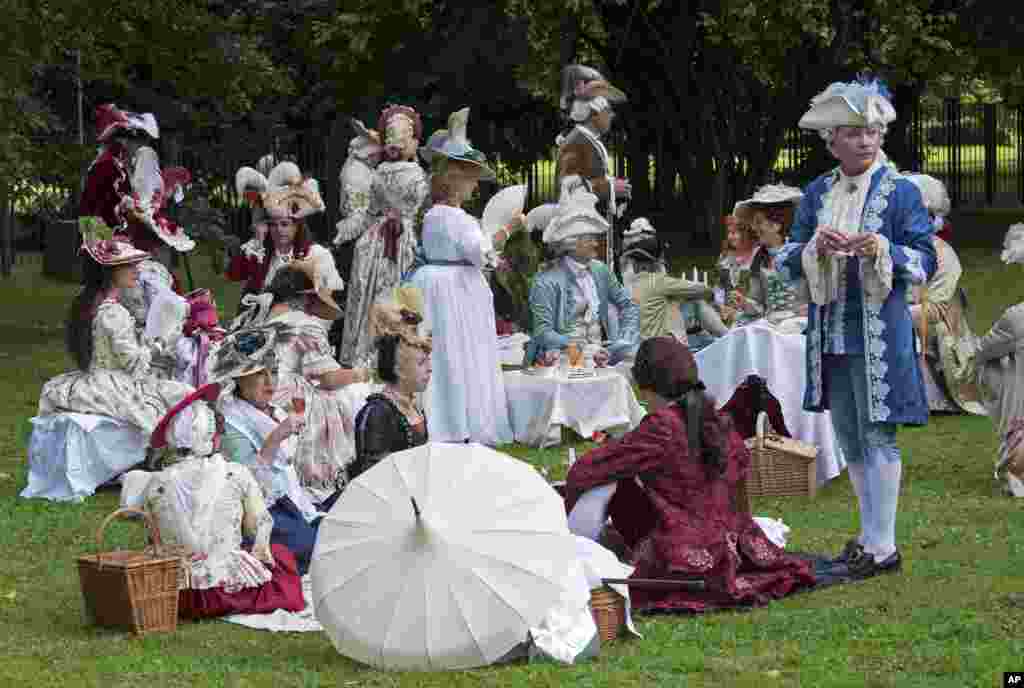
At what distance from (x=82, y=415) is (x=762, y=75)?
13906 millimetres

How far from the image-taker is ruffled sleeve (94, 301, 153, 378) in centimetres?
1064

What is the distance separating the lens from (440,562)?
6.28m

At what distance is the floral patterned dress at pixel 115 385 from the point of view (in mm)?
10719

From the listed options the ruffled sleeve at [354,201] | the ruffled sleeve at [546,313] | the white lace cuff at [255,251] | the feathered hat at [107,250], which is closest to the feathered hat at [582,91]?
the ruffled sleeve at [354,201]

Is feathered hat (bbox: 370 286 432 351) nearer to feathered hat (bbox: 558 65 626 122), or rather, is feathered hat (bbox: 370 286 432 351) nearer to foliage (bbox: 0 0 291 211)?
feathered hat (bbox: 558 65 626 122)

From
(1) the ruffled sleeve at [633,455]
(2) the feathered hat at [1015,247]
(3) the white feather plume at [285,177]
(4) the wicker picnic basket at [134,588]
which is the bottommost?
(4) the wicker picnic basket at [134,588]

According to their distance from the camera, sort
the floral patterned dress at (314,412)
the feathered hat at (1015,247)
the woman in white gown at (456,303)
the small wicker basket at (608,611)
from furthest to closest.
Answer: the woman in white gown at (456,303) < the feathered hat at (1015,247) < the floral patterned dress at (314,412) < the small wicker basket at (608,611)

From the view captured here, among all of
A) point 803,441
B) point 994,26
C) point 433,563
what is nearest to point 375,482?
point 433,563

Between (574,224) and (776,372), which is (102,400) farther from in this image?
(776,372)

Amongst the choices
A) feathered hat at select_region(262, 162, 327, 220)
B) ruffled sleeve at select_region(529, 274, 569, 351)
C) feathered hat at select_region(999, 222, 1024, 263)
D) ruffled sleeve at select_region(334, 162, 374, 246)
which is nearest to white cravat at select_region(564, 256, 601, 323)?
ruffled sleeve at select_region(529, 274, 569, 351)

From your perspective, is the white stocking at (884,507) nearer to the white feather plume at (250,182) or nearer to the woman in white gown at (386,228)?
the woman in white gown at (386,228)

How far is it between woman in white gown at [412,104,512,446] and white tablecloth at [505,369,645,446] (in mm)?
279

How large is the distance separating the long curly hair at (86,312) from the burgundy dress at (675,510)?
14.0ft

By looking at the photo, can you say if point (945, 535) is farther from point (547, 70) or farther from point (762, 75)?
point (762, 75)
